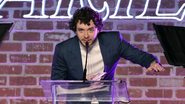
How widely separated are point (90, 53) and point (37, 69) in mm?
944

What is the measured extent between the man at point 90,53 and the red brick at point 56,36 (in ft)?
2.42

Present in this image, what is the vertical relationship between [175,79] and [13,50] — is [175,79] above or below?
below

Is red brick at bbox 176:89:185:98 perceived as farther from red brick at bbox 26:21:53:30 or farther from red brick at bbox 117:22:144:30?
red brick at bbox 26:21:53:30

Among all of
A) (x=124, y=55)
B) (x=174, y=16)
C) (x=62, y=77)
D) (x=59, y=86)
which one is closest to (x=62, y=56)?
(x=62, y=77)

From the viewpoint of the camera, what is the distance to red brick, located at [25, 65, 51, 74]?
311cm

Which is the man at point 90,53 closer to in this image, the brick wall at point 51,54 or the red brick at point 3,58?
the brick wall at point 51,54

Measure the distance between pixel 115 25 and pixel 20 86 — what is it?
0.84 meters

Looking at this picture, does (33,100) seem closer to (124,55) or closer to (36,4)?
(36,4)

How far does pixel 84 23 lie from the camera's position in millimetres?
2211

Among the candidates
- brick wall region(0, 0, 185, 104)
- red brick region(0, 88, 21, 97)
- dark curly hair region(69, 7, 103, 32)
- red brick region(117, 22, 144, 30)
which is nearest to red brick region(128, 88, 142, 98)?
brick wall region(0, 0, 185, 104)

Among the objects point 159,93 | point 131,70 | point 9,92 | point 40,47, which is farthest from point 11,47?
point 159,93

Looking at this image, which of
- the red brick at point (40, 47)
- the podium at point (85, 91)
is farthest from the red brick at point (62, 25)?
the podium at point (85, 91)

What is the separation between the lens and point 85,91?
176cm

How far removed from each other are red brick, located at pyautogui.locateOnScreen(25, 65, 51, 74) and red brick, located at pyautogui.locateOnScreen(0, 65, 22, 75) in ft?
0.19
